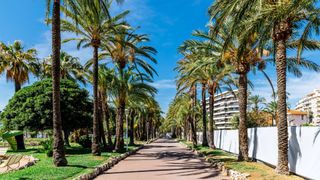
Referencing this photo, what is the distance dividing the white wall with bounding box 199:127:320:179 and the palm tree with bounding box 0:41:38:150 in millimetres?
25741

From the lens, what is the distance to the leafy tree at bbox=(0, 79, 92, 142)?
32.4 metres

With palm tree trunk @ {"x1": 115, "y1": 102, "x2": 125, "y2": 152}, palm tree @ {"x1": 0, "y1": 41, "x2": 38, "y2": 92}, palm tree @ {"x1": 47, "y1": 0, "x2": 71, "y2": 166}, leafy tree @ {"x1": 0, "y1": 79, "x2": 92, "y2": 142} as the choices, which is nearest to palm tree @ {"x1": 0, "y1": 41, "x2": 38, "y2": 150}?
palm tree @ {"x1": 0, "y1": 41, "x2": 38, "y2": 92}

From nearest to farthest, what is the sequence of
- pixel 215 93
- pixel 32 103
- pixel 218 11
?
pixel 218 11
pixel 32 103
pixel 215 93

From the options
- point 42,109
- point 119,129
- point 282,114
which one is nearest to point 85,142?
point 119,129

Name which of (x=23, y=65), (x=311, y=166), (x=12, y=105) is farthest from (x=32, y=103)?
(x=311, y=166)

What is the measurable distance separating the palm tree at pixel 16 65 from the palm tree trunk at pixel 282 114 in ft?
98.7

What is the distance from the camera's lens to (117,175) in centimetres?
1655

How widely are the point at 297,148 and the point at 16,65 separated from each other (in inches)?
1251

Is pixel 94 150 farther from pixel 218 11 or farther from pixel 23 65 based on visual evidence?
pixel 23 65

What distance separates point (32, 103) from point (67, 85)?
3684 mm

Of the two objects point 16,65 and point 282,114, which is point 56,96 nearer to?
point 282,114

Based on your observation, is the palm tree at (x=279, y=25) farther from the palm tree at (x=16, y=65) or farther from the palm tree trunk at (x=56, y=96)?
the palm tree at (x=16, y=65)

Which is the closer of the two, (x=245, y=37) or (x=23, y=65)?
(x=245, y=37)

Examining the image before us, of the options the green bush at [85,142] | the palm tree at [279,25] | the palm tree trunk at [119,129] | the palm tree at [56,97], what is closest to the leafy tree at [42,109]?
the palm tree trunk at [119,129]
